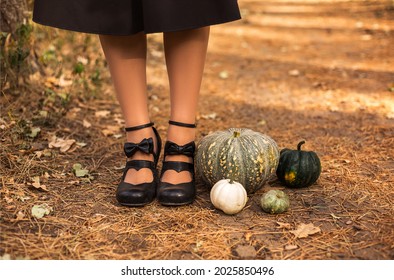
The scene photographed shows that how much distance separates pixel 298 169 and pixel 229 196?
44 centimetres

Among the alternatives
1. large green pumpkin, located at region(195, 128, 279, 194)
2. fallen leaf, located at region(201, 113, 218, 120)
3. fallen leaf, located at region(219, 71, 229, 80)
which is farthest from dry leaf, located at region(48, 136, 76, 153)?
fallen leaf, located at region(219, 71, 229, 80)

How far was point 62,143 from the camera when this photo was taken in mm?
2750

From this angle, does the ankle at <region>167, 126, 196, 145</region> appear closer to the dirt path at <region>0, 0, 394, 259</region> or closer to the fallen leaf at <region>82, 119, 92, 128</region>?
the dirt path at <region>0, 0, 394, 259</region>

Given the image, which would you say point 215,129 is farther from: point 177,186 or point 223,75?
point 223,75

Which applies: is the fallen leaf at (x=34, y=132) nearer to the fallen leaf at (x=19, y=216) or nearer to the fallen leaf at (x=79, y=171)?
the fallen leaf at (x=79, y=171)

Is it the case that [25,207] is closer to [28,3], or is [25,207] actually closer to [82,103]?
[82,103]

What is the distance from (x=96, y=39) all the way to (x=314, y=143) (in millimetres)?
2457

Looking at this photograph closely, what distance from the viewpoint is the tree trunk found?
2.99 m

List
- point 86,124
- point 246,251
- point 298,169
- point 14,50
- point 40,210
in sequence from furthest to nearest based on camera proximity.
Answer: point 86,124
point 14,50
point 298,169
point 40,210
point 246,251

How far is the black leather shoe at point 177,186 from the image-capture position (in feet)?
6.73

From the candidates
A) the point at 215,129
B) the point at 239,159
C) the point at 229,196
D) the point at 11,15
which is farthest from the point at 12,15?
the point at 229,196

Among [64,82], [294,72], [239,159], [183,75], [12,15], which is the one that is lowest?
[294,72]

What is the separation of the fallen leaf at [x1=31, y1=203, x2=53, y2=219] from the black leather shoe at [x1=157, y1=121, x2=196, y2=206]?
0.49 meters

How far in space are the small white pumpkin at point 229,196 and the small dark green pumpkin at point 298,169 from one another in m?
0.34
